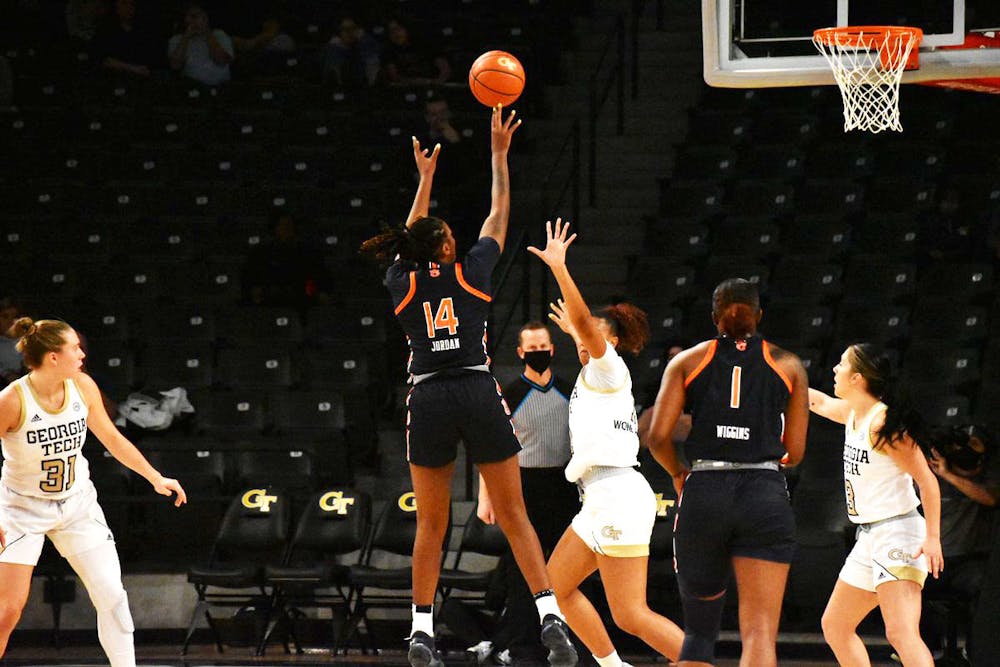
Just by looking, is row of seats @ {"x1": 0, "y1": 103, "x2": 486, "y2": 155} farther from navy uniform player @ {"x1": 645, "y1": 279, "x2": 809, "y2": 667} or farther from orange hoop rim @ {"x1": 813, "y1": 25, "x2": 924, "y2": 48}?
navy uniform player @ {"x1": 645, "y1": 279, "x2": 809, "y2": 667}

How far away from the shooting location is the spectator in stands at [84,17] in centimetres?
1603

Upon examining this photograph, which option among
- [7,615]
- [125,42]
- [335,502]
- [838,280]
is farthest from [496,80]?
[125,42]

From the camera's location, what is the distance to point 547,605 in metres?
6.71

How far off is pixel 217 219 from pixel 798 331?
5.20 meters

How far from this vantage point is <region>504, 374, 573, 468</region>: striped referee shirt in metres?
8.91

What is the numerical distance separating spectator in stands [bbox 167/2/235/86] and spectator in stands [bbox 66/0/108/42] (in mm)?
1130

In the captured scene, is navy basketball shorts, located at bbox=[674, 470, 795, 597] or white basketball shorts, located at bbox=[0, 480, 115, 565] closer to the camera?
navy basketball shorts, located at bbox=[674, 470, 795, 597]

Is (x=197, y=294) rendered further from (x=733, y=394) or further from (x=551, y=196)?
(x=733, y=394)

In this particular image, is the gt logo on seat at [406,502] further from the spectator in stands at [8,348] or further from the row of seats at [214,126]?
the row of seats at [214,126]

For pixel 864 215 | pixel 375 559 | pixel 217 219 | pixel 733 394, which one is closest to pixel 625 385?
pixel 733 394

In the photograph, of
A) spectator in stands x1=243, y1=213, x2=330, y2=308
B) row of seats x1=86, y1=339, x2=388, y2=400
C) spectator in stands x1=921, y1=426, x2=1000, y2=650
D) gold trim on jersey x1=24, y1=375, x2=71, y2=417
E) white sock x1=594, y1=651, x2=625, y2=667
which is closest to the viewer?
gold trim on jersey x1=24, y1=375, x2=71, y2=417

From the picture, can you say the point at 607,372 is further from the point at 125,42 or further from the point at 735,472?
the point at 125,42

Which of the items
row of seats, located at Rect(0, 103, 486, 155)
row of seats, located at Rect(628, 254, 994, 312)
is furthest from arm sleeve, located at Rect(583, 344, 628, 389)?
row of seats, located at Rect(0, 103, 486, 155)

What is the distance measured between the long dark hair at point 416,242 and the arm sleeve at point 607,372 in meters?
0.92
